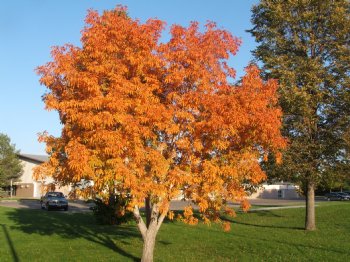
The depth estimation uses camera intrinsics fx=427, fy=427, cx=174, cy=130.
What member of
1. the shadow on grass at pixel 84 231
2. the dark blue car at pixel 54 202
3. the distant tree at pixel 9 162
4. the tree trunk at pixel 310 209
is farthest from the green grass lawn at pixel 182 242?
the distant tree at pixel 9 162

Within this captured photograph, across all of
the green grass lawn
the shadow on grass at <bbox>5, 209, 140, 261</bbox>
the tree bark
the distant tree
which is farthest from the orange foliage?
the distant tree

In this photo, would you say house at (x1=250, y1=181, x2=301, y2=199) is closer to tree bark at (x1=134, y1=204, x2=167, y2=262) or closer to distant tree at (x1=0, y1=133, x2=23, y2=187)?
distant tree at (x1=0, y1=133, x2=23, y2=187)

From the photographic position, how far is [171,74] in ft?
35.4

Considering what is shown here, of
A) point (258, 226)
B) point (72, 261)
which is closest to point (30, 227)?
point (72, 261)

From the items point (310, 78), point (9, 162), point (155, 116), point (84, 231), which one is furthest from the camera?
point (9, 162)

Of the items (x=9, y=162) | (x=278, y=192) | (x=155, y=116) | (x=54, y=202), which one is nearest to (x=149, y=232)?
(x=155, y=116)

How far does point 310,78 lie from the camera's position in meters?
19.8

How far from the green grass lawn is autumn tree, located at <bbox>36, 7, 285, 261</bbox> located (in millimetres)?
3401

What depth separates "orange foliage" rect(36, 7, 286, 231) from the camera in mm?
9883

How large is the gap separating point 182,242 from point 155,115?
9.17 m

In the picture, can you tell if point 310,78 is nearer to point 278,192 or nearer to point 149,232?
point 149,232

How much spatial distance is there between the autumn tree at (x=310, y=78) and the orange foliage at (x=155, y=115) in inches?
331

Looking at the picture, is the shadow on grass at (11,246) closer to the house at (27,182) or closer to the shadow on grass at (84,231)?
the shadow on grass at (84,231)

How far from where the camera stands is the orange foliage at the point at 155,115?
988 centimetres
